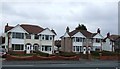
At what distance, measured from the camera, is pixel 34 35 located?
205 ft

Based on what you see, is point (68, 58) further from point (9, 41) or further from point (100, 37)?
point (100, 37)

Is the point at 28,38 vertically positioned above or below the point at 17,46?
above

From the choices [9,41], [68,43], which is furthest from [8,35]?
[68,43]

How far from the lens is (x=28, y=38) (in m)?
61.8

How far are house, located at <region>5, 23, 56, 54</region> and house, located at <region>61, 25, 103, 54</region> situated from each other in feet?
25.5

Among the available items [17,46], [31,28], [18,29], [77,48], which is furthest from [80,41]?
[18,29]

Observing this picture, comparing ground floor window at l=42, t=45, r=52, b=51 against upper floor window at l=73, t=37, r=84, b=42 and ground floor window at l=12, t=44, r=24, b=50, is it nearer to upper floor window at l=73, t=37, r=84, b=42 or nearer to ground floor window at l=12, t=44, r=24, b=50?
ground floor window at l=12, t=44, r=24, b=50

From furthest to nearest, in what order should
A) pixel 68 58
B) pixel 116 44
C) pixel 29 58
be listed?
pixel 116 44, pixel 68 58, pixel 29 58

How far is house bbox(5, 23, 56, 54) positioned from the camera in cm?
5906

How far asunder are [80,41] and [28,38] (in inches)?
622

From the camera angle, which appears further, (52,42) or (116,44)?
(116,44)

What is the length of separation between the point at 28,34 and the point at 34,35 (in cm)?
161

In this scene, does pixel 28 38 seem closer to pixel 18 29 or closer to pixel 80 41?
pixel 18 29

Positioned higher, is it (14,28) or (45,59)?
(14,28)
